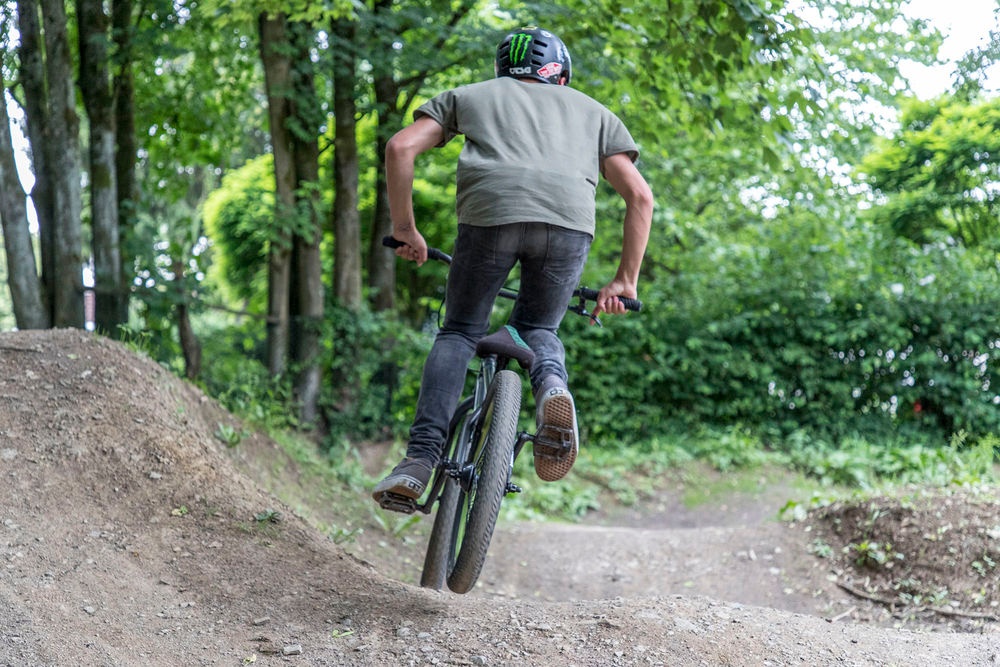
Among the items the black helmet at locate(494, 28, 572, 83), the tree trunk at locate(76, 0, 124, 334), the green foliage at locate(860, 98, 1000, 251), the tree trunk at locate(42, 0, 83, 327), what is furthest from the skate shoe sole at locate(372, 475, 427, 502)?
the green foliage at locate(860, 98, 1000, 251)

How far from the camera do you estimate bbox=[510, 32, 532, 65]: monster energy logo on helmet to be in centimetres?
428

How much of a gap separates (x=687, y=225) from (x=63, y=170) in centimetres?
872

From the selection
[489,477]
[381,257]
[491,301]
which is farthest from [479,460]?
[381,257]

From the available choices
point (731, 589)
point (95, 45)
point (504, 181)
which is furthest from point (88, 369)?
point (731, 589)

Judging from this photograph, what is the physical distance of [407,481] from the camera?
4.00 metres

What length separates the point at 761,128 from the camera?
7938mm

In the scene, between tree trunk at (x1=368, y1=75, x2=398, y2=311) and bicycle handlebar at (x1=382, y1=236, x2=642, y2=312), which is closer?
bicycle handlebar at (x1=382, y1=236, x2=642, y2=312)

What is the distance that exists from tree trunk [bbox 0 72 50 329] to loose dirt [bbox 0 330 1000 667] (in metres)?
1.62

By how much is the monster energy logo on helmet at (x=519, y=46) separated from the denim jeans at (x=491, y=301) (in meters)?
0.81

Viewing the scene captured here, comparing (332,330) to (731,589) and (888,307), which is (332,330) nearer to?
(731,589)

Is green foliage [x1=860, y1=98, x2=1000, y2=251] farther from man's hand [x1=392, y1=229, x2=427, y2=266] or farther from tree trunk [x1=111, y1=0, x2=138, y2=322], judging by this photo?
man's hand [x1=392, y1=229, x2=427, y2=266]

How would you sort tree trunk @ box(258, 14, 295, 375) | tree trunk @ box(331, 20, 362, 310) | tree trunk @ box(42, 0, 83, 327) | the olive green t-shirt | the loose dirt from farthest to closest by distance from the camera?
1. tree trunk @ box(331, 20, 362, 310)
2. tree trunk @ box(258, 14, 295, 375)
3. tree trunk @ box(42, 0, 83, 327)
4. the olive green t-shirt
5. the loose dirt

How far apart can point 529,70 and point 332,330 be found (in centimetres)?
616

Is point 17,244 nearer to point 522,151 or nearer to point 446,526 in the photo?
point 446,526
